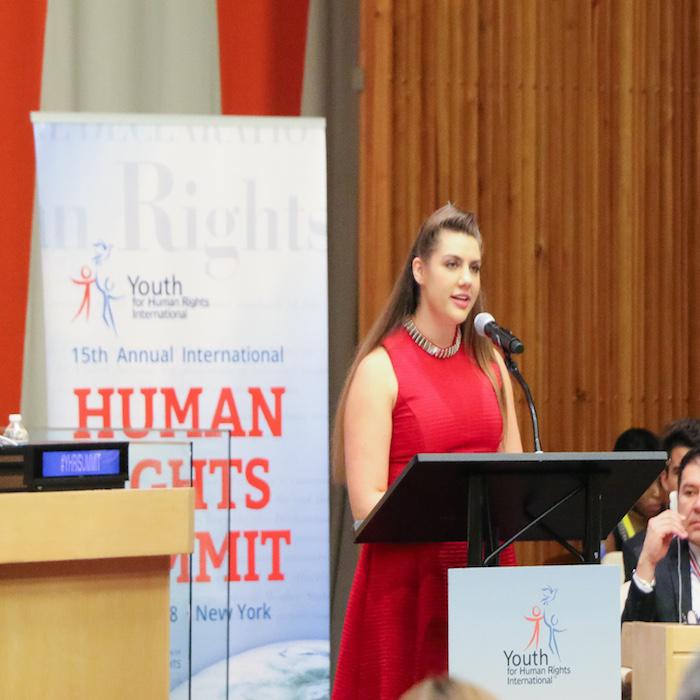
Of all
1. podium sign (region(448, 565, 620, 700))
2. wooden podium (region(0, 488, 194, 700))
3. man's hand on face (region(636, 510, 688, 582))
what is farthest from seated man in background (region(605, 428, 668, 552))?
wooden podium (region(0, 488, 194, 700))

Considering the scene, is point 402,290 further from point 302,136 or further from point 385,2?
point 385,2

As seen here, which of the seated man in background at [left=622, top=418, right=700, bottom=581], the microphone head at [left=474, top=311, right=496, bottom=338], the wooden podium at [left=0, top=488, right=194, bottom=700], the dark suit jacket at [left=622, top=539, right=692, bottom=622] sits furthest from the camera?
the seated man in background at [left=622, top=418, right=700, bottom=581]

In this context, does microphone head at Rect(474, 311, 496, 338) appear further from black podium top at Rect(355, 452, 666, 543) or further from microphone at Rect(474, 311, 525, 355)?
black podium top at Rect(355, 452, 666, 543)

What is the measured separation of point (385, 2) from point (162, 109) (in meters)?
1.04

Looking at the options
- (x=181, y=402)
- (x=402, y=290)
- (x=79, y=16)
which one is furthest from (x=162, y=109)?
(x=402, y=290)

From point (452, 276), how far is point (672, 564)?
3.13 feet

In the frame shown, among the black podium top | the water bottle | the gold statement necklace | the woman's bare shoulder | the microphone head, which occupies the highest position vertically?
the microphone head

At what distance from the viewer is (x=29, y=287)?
5.14 meters

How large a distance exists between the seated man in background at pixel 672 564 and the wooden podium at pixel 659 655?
0.71 ft

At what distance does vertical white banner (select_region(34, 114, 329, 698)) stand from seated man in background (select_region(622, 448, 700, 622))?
1167 mm

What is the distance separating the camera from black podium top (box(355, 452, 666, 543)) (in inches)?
90.8

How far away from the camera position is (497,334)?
2.68m

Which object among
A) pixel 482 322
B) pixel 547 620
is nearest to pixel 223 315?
pixel 482 322

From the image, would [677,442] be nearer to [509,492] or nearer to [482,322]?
[482,322]
